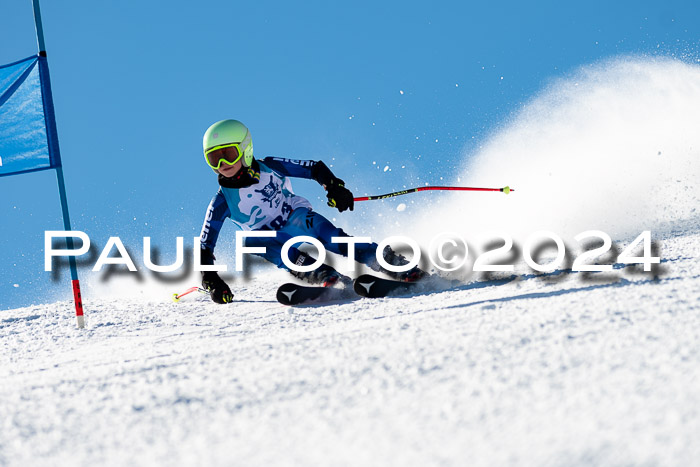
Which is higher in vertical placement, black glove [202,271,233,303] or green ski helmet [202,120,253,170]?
green ski helmet [202,120,253,170]

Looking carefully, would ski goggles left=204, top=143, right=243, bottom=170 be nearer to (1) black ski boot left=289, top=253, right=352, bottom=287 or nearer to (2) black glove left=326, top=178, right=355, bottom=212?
(2) black glove left=326, top=178, right=355, bottom=212

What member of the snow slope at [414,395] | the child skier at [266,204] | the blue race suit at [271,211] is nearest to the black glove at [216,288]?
the child skier at [266,204]

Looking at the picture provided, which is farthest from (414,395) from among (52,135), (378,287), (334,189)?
(52,135)

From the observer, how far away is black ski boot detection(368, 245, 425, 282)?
4523mm

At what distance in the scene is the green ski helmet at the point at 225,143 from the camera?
4.74 meters

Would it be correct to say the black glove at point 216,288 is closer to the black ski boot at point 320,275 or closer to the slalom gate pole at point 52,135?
the black ski boot at point 320,275

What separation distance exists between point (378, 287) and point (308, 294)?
0.61m

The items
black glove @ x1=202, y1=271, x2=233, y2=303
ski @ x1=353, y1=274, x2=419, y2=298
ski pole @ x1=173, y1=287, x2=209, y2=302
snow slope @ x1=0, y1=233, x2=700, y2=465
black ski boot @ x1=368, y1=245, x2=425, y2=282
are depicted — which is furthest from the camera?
ski pole @ x1=173, y1=287, x2=209, y2=302

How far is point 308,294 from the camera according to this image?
15.3ft

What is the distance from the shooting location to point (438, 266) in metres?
4.84

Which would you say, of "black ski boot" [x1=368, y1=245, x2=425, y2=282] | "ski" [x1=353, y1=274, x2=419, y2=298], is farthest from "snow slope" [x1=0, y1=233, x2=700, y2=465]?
"black ski boot" [x1=368, y1=245, x2=425, y2=282]

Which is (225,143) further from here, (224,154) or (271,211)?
(271,211)

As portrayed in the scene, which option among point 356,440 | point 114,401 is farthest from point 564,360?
point 114,401

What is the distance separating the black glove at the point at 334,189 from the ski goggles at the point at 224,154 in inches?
26.4
